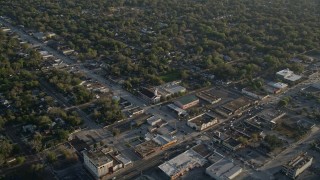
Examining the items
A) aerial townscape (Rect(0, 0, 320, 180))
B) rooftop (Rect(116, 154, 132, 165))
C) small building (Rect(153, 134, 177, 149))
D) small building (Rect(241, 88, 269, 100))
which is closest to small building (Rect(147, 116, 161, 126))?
aerial townscape (Rect(0, 0, 320, 180))

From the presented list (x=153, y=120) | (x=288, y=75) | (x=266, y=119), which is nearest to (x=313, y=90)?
(x=288, y=75)

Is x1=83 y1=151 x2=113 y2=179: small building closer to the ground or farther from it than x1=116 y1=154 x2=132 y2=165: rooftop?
farther from it

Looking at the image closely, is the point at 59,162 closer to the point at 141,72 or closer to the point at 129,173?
the point at 129,173

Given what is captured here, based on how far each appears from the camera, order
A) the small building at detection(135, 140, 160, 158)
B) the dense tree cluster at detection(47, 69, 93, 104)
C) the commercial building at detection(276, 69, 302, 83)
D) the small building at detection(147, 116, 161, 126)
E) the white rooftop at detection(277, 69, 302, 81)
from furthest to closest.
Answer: the white rooftop at detection(277, 69, 302, 81) < the commercial building at detection(276, 69, 302, 83) < the dense tree cluster at detection(47, 69, 93, 104) < the small building at detection(147, 116, 161, 126) < the small building at detection(135, 140, 160, 158)

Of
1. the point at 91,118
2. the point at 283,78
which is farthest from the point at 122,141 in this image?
the point at 283,78

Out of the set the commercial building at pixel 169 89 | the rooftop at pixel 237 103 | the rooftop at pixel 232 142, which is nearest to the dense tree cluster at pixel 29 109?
the commercial building at pixel 169 89

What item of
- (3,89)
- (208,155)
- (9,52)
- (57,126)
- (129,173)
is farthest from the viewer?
(9,52)

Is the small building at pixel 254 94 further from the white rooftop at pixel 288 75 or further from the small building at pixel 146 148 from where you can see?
the small building at pixel 146 148

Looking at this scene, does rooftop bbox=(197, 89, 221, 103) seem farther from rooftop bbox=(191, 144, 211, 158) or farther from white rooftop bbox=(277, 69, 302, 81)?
white rooftop bbox=(277, 69, 302, 81)

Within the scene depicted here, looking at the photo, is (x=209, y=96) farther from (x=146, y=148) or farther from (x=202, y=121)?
(x=146, y=148)
